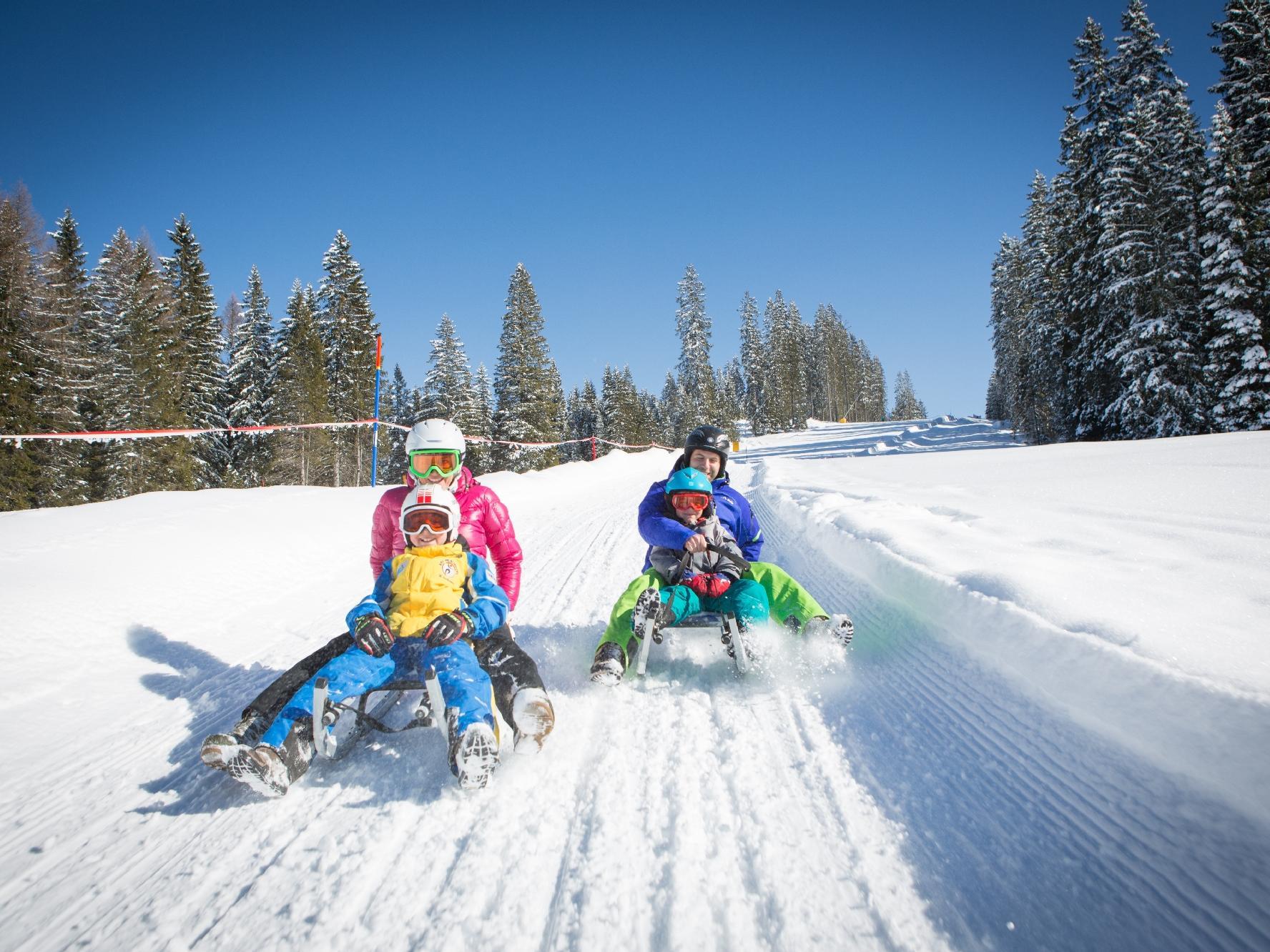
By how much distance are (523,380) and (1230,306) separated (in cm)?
2766

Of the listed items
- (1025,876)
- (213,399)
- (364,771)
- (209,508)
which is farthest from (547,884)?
(213,399)

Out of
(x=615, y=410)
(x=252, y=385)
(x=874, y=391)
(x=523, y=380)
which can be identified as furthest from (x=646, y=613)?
(x=874, y=391)

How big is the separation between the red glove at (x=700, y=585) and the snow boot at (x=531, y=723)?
1.34 m

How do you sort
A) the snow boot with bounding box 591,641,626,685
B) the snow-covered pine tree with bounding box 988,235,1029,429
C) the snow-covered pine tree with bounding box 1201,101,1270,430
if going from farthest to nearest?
1. the snow-covered pine tree with bounding box 988,235,1029,429
2. the snow-covered pine tree with bounding box 1201,101,1270,430
3. the snow boot with bounding box 591,641,626,685

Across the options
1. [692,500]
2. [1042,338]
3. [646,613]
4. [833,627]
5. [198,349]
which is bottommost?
[833,627]

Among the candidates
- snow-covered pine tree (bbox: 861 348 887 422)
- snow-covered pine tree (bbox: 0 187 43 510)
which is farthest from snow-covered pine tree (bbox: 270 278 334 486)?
snow-covered pine tree (bbox: 861 348 887 422)

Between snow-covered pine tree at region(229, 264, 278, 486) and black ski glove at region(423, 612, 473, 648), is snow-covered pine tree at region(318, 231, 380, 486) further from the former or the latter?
black ski glove at region(423, 612, 473, 648)

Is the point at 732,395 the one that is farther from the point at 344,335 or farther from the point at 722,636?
the point at 722,636

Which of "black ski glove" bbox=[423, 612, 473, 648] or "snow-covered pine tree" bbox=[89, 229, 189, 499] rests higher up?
"snow-covered pine tree" bbox=[89, 229, 189, 499]

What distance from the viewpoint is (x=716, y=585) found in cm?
351

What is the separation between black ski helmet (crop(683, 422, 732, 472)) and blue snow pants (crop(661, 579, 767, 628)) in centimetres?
123

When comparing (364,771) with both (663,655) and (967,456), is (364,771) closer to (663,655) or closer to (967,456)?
(663,655)

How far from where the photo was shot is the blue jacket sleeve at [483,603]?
2.82 m

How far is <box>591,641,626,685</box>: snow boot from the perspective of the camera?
297 centimetres
